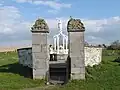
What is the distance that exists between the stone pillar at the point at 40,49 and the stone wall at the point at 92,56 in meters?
6.36

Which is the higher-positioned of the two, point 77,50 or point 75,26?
point 75,26

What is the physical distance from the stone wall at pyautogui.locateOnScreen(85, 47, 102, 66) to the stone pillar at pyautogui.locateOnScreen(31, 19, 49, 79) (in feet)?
20.9

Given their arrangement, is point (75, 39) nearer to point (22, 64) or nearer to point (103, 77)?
point (103, 77)

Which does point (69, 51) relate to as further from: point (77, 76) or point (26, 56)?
point (26, 56)

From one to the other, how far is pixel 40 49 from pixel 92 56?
779cm

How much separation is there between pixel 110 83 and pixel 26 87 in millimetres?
4504

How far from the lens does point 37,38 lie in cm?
1962

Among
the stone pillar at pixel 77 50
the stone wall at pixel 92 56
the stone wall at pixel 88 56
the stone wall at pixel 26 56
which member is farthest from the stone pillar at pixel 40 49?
the stone wall at pixel 92 56

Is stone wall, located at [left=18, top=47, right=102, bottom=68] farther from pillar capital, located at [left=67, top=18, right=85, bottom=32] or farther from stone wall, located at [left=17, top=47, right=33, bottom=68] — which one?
pillar capital, located at [left=67, top=18, right=85, bottom=32]

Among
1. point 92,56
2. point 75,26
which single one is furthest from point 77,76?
point 92,56

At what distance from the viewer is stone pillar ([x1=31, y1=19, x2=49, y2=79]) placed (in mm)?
19500

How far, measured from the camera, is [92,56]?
2645 centimetres

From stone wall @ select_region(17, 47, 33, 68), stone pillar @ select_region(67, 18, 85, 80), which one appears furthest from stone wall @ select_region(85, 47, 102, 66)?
stone pillar @ select_region(67, 18, 85, 80)

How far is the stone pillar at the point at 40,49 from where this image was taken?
64.0ft
